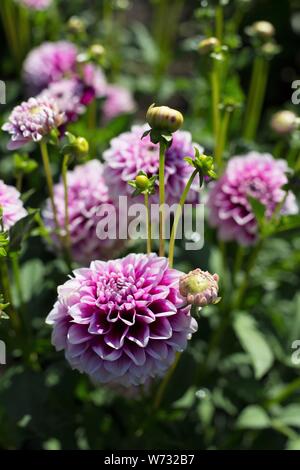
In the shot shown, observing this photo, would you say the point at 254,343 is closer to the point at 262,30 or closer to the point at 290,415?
the point at 290,415

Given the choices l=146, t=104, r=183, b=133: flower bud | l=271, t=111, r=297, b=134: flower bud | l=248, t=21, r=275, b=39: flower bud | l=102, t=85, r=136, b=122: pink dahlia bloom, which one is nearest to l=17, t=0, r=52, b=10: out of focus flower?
l=102, t=85, r=136, b=122: pink dahlia bloom

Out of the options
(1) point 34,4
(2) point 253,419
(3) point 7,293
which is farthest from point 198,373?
(1) point 34,4

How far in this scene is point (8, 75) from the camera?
6.89 ft

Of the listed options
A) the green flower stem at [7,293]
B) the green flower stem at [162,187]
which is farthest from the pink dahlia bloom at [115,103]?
the green flower stem at [162,187]

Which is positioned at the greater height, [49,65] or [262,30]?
[262,30]

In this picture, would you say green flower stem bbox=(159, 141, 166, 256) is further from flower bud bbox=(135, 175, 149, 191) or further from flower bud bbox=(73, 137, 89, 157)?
flower bud bbox=(73, 137, 89, 157)

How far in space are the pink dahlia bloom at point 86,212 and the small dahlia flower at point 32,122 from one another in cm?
20

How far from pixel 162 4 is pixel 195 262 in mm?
924

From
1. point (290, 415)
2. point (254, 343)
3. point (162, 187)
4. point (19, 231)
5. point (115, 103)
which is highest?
point (162, 187)

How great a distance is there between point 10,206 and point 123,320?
27 centimetres

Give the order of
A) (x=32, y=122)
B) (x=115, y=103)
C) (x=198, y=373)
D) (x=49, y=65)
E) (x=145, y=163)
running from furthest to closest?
(x=115, y=103) < (x=49, y=65) < (x=198, y=373) < (x=145, y=163) < (x=32, y=122)

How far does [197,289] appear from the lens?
83cm

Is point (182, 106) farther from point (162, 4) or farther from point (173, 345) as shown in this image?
point (173, 345)
